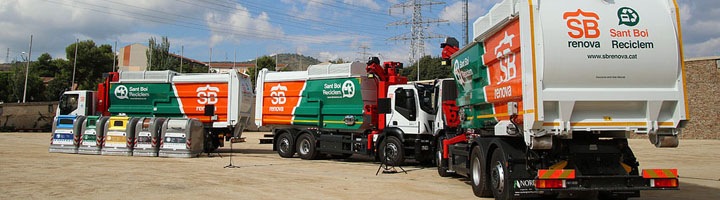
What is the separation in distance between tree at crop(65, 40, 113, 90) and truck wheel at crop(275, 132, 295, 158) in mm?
51346

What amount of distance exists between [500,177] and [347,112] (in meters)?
8.11

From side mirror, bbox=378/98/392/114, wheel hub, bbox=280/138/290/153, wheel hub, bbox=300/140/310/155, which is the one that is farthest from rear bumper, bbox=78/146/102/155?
side mirror, bbox=378/98/392/114

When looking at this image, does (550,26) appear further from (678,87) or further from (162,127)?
(162,127)

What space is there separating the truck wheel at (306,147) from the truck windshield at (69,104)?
9.18 m

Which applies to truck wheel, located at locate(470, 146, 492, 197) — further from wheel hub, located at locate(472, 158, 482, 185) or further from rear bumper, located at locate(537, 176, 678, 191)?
rear bumper, located at locate(537, 176, 678, 191)

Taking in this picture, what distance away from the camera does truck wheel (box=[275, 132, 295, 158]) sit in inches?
639

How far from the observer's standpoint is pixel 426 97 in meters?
13.4

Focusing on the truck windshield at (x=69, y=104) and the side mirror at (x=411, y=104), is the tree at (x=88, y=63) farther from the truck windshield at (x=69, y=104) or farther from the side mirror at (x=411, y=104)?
the side mirror at (x=411, y=104)

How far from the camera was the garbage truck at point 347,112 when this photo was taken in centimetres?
1334

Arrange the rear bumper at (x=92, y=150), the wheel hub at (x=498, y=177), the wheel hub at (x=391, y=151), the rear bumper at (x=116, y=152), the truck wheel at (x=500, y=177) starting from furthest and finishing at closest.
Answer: the rear bumper at (x=92, y=150) < the rear bumper at (x=116, y=152) < the wheel hub at (x=391, y=151) < the wheel hub at (x=498, y=177) < the truck wheel at (x=500, y=177)

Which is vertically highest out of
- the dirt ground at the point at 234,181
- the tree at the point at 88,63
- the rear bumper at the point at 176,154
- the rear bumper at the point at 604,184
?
the tree at the point at 88,63

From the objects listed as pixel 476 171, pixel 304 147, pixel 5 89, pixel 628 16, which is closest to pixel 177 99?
pixel 304 147

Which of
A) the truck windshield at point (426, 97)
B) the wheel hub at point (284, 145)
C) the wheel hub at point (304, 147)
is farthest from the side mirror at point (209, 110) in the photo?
the truck windshield at point (426, 97)

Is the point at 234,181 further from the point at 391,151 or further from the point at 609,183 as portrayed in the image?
the point at 609,183
